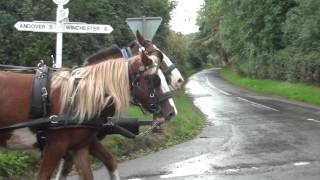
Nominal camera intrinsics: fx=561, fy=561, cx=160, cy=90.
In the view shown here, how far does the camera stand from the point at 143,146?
1182cm

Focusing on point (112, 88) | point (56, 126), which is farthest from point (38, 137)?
point (112, 88)

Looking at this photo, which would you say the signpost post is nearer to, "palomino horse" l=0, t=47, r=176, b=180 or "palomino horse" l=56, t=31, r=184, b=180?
"palomino horse" l=56, t=31, r=184, b=180

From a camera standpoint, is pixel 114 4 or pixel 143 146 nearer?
pixel 143 146

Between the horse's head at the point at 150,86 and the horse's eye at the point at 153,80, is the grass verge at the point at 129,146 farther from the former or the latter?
the horse's eye at the point at 153,80

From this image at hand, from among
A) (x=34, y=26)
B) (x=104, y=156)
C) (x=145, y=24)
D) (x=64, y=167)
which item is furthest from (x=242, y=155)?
(x=64, y=167)

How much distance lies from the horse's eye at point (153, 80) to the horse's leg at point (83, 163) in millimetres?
897

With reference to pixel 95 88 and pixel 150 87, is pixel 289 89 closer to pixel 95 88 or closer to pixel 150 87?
pixel 150 87

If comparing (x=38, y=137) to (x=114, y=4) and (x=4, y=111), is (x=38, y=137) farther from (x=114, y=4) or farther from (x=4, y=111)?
(x=114, y=4)

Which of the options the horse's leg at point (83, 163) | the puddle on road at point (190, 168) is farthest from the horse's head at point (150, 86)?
the puddle on road at point (190, 168)

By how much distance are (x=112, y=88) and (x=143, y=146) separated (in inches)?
253

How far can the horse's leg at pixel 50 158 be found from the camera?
205 inches

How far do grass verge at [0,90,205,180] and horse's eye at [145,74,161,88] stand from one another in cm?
302

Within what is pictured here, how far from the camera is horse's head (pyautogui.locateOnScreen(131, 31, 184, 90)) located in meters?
5.78

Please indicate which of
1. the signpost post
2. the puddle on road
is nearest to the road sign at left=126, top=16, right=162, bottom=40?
the signpost post
